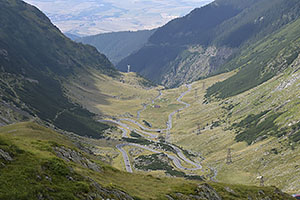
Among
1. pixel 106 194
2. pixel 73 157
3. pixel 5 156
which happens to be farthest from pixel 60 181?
pixel 73 157

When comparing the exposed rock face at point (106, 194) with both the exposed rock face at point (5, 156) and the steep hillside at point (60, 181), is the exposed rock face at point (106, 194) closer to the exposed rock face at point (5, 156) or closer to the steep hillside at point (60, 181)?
the steep hillside at point (60, 181)

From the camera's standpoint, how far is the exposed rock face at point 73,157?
66400 millimetres

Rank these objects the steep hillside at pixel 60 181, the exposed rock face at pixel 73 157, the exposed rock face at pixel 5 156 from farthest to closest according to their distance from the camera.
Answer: the exposed rock face at pixel 73 157
the exposed rock face at pixel 5 156
the steep hillside at pixel 60 181

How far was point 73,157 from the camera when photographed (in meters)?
69.2

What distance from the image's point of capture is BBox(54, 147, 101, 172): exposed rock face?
218 ft

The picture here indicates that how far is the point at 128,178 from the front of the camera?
7569 cm

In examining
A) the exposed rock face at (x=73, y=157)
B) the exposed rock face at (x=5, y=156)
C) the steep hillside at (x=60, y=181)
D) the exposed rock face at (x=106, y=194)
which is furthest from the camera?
the exposed rock face at (x=73, y=157)

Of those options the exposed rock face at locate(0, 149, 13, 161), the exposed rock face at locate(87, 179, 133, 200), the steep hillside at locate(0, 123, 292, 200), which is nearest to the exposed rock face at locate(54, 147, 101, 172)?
the steep hillside at locate(0, 123, 292, 200)

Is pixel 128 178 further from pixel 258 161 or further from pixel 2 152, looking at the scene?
pixel 258 161

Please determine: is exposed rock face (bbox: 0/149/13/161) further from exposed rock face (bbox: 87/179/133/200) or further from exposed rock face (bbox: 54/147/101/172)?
exposed rock face (bbox: 54/147/101/172)

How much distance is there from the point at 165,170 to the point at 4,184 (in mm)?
152131

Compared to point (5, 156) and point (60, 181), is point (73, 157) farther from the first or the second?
point (5, 156)

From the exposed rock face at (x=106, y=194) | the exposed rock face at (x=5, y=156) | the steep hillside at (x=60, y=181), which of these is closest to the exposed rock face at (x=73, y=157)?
the steep hillside at (x=60, y=181)

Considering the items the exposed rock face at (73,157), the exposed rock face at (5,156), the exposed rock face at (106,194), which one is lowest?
the exposed rock face at (5,156)
